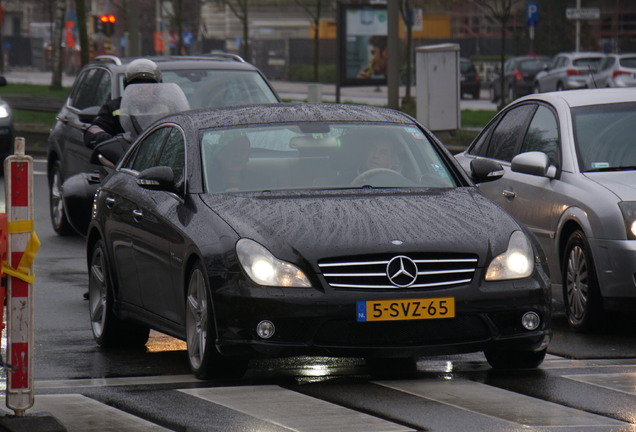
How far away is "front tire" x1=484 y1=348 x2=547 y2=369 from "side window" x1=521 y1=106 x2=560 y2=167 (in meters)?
2.49

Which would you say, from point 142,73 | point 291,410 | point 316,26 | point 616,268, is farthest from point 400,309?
point 316,26

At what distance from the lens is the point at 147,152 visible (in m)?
9.76

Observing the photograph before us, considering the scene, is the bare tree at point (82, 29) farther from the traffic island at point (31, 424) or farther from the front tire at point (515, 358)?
the traffic island at point (31, 424)

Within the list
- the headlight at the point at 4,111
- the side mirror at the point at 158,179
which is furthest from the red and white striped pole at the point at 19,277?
the headlight at the point at 4,111

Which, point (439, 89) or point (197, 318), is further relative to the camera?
point (439, 89)

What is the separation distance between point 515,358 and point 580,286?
1.74 meters

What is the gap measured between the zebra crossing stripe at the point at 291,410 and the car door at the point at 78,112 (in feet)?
25.4

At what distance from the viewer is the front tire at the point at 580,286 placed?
31.7 ft

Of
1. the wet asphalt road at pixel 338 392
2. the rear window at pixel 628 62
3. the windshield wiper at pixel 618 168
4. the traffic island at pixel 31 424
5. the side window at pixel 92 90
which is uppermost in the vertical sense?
the side window at pixel 92 90

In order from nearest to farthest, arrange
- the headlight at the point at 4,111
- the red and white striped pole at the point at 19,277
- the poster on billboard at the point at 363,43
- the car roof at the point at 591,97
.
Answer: the red and white striped pole at the point at 19,277 → the car roof at the point at 591,97 → the headlight at the point at 4,111 → the poster on billboard at the point at 363,43

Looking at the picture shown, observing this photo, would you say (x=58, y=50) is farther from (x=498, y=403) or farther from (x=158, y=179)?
(x=498, y=403)

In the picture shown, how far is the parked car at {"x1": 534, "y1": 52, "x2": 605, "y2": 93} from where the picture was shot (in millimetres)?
47688

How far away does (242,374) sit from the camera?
8.07m

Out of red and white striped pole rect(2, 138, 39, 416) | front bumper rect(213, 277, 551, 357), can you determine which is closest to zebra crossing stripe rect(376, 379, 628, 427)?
front bumper rect(213, 277, 551, 357)
